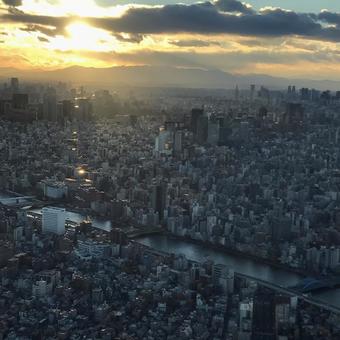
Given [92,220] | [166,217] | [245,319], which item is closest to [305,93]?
[166,217]

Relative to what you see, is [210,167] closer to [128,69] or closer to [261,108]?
[261,108]

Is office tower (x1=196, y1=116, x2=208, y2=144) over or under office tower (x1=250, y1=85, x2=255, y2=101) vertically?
under

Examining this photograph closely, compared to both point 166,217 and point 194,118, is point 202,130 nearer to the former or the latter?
point 194,118

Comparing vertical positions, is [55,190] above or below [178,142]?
below

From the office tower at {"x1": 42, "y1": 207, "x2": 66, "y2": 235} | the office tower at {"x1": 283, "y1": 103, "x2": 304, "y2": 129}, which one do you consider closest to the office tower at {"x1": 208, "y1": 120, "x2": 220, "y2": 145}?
the office tower at {"x1": 283, "y1": 103, "x2": 304, "y2": 129}

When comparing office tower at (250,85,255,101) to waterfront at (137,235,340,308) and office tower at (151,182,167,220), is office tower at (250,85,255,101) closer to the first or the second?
office tower at (151,182,167,220)
